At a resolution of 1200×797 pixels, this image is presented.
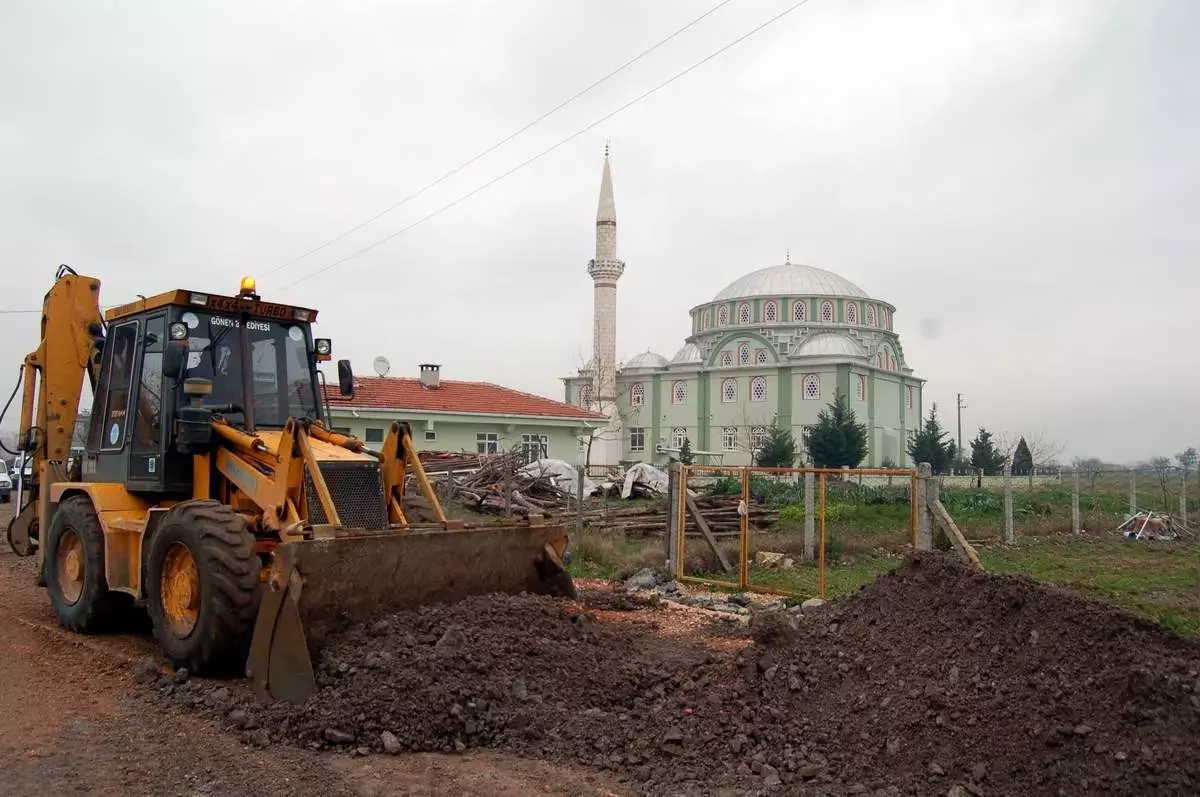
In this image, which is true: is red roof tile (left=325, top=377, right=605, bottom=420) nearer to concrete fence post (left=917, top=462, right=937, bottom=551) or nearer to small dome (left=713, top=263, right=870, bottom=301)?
concrete fence post (left=917, top=462, right=937, bottom=551)

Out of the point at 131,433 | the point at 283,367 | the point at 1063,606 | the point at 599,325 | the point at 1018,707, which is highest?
the point at 599,325

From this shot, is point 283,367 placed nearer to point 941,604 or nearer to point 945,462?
point 941,604

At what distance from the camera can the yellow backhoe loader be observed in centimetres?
673

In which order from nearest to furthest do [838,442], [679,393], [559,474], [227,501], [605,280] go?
[227,501] → [559,474] → [838,442] → [605,280] → [679,393]

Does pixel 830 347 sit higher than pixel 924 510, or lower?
higher

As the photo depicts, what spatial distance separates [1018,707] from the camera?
539 cm

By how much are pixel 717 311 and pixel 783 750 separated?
69.9 meters

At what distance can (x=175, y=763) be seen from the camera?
5.47 m

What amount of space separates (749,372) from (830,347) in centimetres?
598

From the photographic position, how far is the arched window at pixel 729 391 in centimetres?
6819

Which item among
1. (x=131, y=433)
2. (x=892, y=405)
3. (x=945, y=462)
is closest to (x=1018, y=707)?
(x=131, y=433)

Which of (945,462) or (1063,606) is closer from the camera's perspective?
(1063,606)

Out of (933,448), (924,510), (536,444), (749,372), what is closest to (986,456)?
(933,448)

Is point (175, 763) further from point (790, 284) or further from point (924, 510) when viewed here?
point (790, 284)
